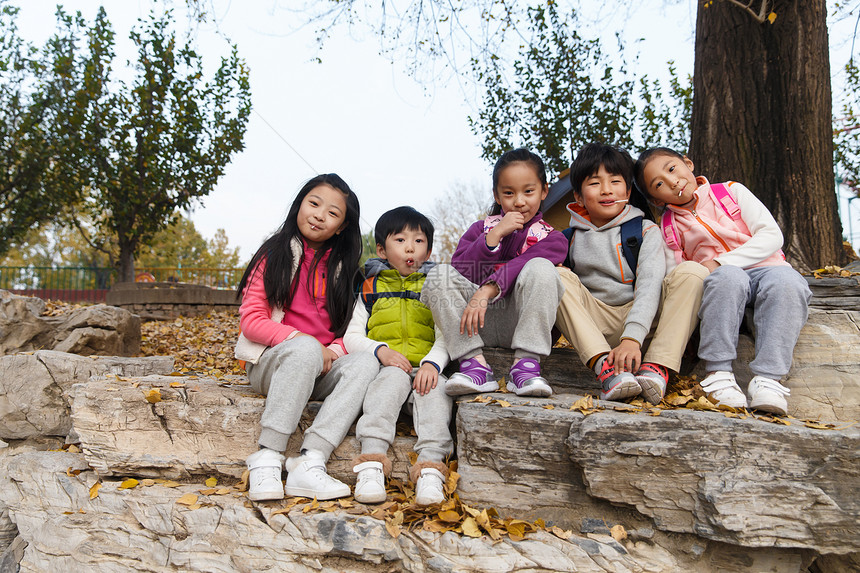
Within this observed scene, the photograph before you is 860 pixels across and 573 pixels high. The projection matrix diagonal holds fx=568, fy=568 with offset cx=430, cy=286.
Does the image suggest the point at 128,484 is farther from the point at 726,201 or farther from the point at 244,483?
the point at 726,201

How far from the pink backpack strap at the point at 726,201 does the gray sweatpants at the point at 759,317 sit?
47cm

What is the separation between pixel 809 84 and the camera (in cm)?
409

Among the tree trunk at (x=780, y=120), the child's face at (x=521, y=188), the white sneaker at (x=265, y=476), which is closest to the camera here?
the white sneaker at (x=265, y=476)

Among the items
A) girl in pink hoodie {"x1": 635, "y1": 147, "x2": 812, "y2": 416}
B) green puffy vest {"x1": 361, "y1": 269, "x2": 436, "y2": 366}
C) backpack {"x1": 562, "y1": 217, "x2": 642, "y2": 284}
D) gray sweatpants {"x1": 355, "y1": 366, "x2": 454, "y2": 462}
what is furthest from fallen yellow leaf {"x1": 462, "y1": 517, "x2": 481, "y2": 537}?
backpack {"x1": 562, "y1": 217, "x2": 642, "y2": 284}

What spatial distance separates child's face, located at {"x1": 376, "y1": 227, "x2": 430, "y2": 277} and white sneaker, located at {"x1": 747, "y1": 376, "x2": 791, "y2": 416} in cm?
166

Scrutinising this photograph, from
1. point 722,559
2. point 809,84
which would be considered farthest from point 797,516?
point 809,84

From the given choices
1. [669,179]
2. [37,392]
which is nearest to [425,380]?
[669,179]

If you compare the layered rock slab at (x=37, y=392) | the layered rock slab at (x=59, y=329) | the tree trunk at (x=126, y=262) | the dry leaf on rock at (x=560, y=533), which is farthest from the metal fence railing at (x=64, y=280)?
the dry leaf on rock at (x=560, y=533)

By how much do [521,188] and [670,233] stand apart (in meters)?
0.84

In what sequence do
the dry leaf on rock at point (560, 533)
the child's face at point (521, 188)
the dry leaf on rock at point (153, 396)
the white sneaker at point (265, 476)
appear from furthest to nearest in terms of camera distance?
the child's face at point (521, 188), the dry leaf on rock at point (153, 396), the white sneaker at point (265, 476), the dry leaf on rock at point (560, 533)

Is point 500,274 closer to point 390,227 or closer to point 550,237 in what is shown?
point 550,237

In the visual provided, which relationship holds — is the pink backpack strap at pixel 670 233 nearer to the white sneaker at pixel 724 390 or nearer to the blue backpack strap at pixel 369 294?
the white sneaker at pixel 724 390

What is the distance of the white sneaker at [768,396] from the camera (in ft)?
7.72

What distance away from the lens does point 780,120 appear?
414 cm
